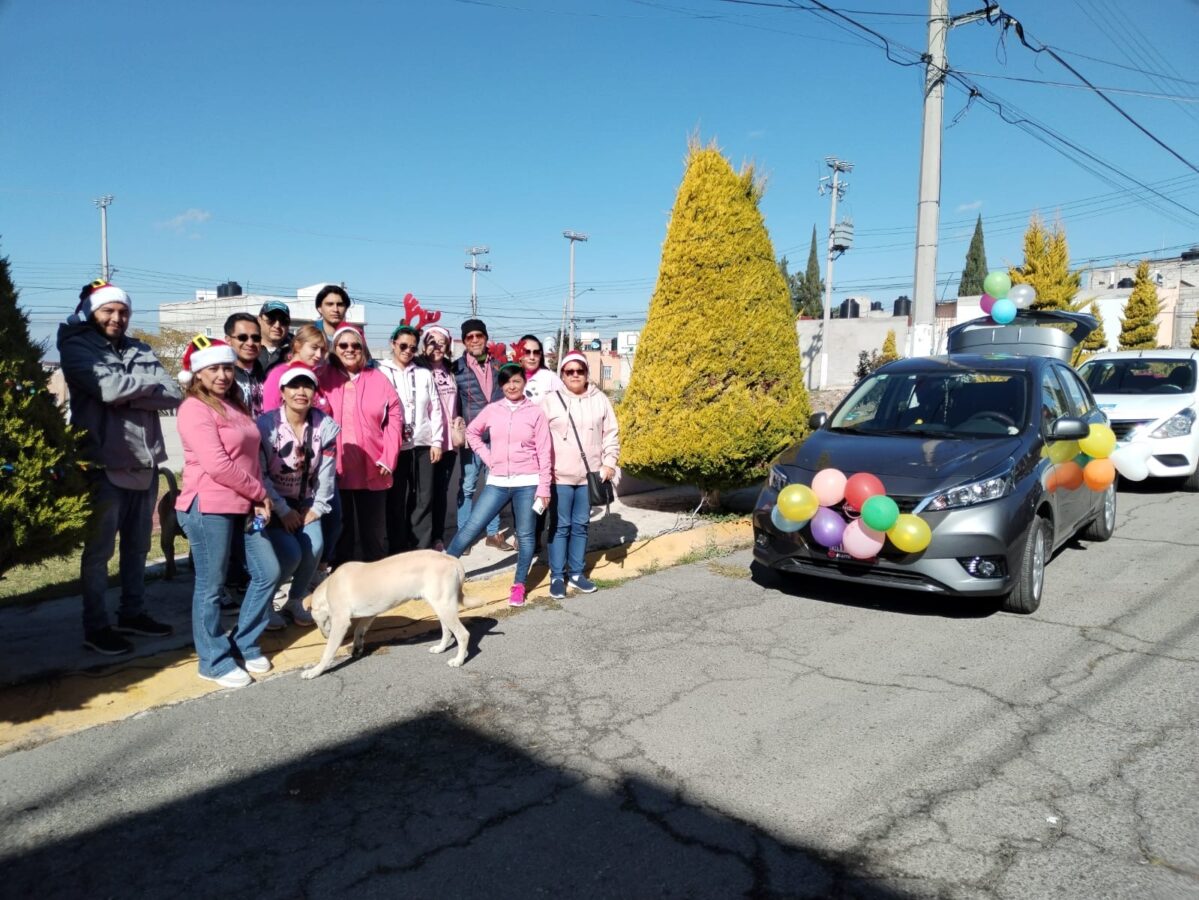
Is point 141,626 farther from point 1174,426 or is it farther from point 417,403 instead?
point 1174,426

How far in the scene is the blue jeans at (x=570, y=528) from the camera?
6.09 m

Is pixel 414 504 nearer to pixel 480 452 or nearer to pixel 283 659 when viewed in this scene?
pixel 480 452

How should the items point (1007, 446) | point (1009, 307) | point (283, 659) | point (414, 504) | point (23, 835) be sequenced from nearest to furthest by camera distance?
point (23, 835), point (283, 659), point (1007, 446), point (414, 504), point (1009, 307)

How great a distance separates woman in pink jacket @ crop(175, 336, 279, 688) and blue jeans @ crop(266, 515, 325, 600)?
173 mm

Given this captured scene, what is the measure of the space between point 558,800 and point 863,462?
3.47 metres

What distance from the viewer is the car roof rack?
38.2ft

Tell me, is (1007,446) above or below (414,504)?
above

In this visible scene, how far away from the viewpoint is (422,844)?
303 cm

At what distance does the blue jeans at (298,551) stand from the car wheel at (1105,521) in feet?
22.5

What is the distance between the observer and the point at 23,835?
10.1ft

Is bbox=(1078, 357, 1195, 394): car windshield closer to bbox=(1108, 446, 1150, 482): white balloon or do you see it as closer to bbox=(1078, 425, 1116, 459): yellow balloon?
bbox=(1108, 446, 1150, 482): white balloon

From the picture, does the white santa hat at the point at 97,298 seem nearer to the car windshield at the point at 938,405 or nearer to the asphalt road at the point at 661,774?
the asphalt road at the point at 661,774

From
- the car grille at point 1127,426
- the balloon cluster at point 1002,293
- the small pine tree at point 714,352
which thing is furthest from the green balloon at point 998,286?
the small pine tree at point 714,352

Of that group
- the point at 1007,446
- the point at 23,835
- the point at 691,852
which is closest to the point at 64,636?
the point at 23,835
